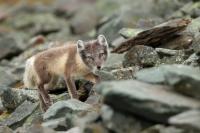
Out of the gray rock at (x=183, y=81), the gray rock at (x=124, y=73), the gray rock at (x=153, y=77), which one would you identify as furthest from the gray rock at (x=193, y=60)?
the gray rock at (x=183, y=81)

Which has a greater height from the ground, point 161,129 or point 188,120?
point 188,120

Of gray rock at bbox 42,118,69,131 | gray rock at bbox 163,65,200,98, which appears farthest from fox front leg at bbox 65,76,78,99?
gray rock at bbox 163,65,200,98

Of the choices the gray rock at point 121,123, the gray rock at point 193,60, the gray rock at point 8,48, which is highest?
the gray rock at point 8,48

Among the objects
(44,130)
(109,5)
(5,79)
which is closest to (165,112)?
(44,130)

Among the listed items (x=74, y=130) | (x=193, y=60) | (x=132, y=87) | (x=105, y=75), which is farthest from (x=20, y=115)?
(x=132, y=87)

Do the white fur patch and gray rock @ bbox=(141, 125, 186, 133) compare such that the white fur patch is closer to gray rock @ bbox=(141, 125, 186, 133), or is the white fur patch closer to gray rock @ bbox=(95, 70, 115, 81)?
gray rock @ bbox=(95, 70, 115, 81)

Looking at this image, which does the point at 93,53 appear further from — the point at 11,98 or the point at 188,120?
the point at 188,120

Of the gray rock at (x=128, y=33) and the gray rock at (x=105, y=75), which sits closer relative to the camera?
the gray rock at (x=105, y=75)

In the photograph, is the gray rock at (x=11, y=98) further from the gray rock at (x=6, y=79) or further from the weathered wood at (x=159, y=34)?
the weathered wood at (x=159, y=34)
